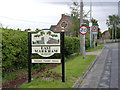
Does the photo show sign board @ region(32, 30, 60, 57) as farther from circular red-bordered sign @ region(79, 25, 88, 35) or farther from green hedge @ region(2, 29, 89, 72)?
circular red-bordered sign @ region(79, 25, 88, 35)

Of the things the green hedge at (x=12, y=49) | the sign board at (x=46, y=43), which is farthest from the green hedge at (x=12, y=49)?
the sign board at (x=46, y=43)

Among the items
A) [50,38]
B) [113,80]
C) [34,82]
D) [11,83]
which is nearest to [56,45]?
[50,38]

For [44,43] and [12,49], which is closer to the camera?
[44,43]

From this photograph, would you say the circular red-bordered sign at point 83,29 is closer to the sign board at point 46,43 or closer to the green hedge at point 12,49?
the green hedge at point 12,49

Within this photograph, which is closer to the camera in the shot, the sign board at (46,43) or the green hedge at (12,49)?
the green hedge at (12,49)

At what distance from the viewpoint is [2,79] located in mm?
8141

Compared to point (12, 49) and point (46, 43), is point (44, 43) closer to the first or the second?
point (46, 43)

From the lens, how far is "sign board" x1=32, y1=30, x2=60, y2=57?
8.26 meters

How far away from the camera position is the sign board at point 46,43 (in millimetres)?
8258

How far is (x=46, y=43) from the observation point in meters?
8.26

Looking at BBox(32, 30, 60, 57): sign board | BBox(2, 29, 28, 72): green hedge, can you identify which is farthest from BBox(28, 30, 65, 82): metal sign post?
BBox(2, 29, 28, 72): green hedge

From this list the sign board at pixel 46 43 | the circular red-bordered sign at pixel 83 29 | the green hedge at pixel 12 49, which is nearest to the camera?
the green hedge at pixel 12 49

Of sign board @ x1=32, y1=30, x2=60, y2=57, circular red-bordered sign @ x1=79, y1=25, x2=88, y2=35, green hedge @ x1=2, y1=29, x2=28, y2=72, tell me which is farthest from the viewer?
circular red-bordered sign @ x1=79, y1=25, x2=88, y2=35

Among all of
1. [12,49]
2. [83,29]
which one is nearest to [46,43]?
[12,49]
